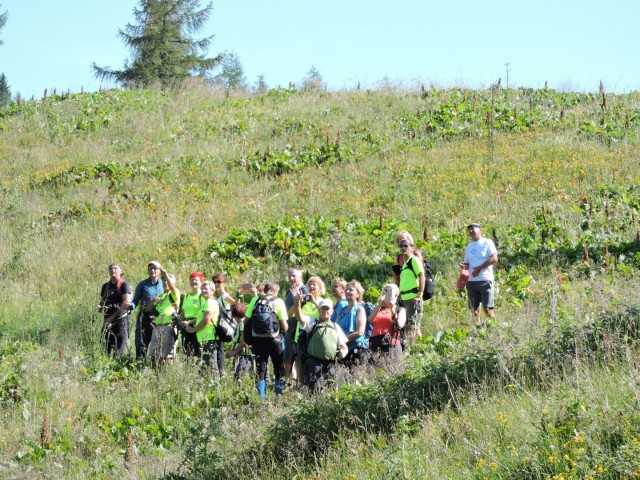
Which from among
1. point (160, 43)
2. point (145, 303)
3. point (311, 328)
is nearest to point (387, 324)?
point (311, 328)

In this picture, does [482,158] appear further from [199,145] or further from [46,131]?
[46,131]

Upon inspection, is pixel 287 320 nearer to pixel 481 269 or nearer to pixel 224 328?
pixel 224 328

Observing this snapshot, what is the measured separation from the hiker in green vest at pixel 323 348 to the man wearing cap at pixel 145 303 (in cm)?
322

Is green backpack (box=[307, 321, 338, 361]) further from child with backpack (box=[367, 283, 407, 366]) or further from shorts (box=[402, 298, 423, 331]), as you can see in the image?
shorts (box=[402, 298, 423, 331])

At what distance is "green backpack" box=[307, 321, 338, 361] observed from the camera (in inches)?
372

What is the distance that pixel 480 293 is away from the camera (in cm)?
1188

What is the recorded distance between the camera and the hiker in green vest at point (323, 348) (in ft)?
31.0

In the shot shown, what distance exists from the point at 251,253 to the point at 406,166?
5.42m

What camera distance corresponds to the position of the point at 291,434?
771cm

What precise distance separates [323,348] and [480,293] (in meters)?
3.31

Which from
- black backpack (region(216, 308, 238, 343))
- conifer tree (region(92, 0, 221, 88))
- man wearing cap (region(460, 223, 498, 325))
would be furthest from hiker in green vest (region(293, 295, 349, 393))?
conifer tree (region(92, 0, 221, 88))

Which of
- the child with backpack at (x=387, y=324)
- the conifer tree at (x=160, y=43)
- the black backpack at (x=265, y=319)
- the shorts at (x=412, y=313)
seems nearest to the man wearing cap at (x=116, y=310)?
the black backpack at (x=265, y=319)

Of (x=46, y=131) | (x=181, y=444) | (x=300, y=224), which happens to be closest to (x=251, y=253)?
(x=300, y=224)

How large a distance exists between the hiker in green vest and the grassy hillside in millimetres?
659
